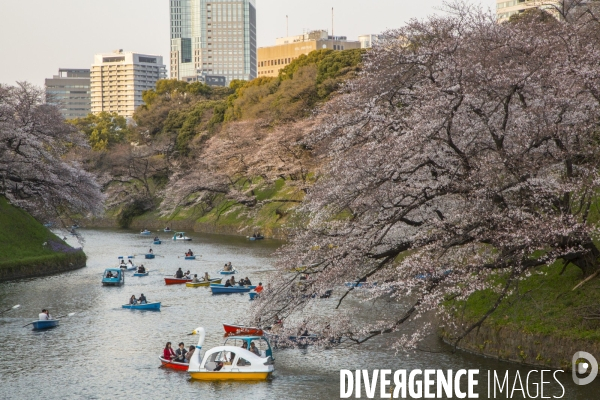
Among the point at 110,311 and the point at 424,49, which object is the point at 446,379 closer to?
the point at 424,49

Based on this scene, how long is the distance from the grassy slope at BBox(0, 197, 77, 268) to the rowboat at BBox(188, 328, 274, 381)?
24.5 meters

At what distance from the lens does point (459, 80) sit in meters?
21.8

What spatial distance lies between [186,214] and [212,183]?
12.4 meters

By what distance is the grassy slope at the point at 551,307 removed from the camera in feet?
75.2

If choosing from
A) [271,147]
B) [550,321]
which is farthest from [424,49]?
[271,147]

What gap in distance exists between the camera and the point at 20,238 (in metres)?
49.5

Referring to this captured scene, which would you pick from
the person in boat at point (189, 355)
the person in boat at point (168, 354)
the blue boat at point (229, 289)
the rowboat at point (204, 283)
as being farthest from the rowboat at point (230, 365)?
the rowboat at point (204, 283)

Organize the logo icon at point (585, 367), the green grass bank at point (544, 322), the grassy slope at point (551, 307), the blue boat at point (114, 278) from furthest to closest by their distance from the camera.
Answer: the blue boat at point (114, 278), the grassy slope at point (551, 307), the green grass bank at point (544, 322), the logo icon at point (585, 367)

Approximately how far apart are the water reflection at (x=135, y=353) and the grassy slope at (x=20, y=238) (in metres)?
2.34

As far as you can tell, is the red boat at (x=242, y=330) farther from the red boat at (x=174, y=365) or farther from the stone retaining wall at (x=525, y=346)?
the stone retaining wall at (x=525, y=346)

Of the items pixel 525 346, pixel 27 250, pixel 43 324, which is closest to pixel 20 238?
pixel 27 250

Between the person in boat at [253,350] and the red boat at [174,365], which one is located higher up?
the person in boat at [253,350]

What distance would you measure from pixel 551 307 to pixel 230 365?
34.1 ft

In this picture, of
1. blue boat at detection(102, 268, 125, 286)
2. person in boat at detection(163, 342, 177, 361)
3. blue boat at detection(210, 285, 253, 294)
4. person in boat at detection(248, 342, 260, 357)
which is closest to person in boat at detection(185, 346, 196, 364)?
person in boat at detection(163, 342, 177, 361)
